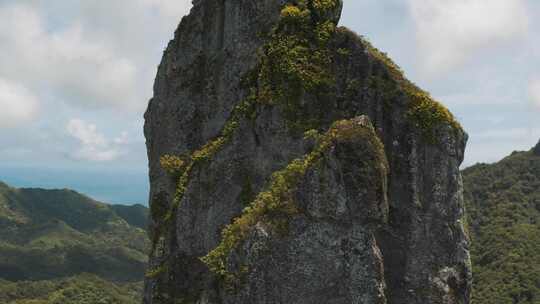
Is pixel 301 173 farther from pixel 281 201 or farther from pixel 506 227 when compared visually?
pixel 506 227

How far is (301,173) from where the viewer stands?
19750 mm

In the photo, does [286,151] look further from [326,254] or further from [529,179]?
[529,179]

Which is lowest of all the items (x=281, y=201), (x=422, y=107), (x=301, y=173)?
(x=281, y=201)

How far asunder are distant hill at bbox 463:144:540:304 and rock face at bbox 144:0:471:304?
200 ft

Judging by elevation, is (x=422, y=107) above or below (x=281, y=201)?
above

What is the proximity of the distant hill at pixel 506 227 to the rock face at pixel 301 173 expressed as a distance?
200 feet

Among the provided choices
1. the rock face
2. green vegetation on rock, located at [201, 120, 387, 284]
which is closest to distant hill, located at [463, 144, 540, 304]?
Result: the rock face

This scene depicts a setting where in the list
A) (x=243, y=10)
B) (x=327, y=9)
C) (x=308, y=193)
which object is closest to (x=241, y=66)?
(x=243, y=10)

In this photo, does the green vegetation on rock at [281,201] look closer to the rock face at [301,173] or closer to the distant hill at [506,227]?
the rock face at [301,173]

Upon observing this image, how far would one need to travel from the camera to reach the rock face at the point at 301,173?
19.2 m

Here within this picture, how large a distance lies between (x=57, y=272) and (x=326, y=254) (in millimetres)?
195443

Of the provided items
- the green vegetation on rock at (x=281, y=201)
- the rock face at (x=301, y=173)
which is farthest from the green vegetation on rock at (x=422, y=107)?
the green vegetation on rock at (x=281, y=201)

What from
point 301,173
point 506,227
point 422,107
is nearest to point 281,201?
point 301,173

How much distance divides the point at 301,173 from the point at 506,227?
8841 centimetres
